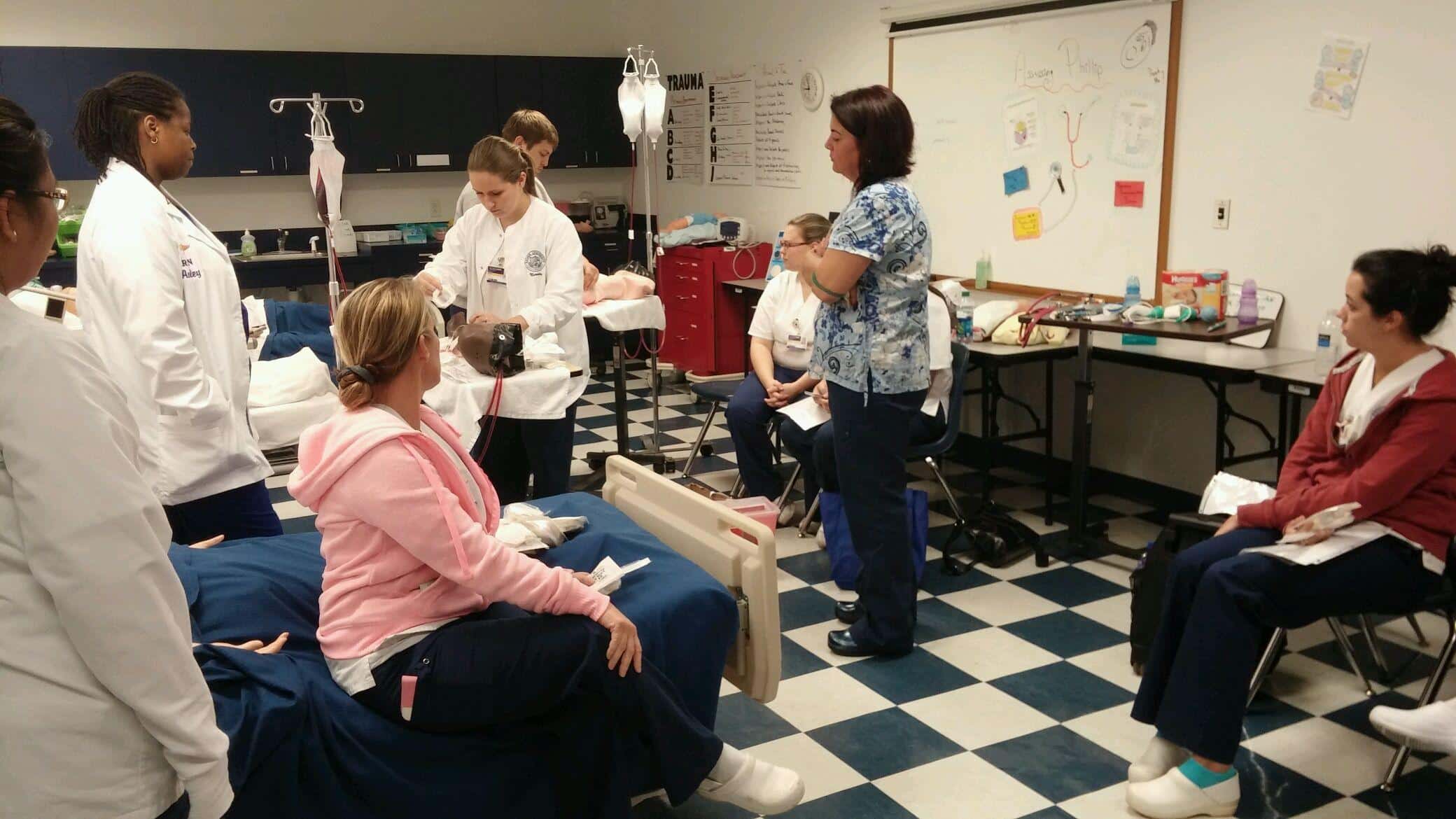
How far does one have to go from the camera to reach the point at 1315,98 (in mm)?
3893

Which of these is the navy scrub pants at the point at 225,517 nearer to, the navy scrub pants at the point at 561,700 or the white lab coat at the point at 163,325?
the white lab coat at the point at 163,325

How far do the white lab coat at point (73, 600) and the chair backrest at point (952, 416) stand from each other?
2.80 meters

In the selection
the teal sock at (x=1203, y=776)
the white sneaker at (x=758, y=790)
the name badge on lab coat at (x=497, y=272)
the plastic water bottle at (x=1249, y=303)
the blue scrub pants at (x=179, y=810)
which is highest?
the name badge on lab coat at (x=497, y=272)

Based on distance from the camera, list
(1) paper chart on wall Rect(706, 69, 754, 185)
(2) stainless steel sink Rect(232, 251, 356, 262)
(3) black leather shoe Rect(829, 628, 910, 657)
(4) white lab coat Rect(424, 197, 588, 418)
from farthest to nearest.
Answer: (1) paper chart on wall Rect(706, 69, 754, 185)
(2) stainless steel sink Rect(232, 251, 356, 262)
(4) white lab coat Rect(424, 197, 588, 418)
(3) black leather shoe Rect(829, 628, 910, 657)

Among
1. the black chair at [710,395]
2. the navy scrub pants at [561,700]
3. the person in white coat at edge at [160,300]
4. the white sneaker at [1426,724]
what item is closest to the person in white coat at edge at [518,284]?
the black chair at [710,395]

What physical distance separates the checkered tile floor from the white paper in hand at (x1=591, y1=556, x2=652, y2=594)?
1.98ft

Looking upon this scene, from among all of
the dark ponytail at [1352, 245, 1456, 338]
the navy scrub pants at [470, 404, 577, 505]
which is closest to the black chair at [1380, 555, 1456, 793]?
the dark ponytail at [1352, 245, 1456, 338]

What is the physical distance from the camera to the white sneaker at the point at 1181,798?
2.42 metres

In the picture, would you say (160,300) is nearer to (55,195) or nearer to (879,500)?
(55,195)

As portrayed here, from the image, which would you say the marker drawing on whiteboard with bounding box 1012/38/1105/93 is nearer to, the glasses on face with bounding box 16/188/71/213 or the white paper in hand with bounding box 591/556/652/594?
the white paper in hand with bounding box 591/556/652/594

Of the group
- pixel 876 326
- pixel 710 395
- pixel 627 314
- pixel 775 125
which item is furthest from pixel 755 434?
pixel 775 125

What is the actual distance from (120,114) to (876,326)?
1.83m

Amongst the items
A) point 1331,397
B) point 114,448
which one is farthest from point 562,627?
point 1331,397

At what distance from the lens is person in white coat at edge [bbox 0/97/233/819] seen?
111 centimetres
